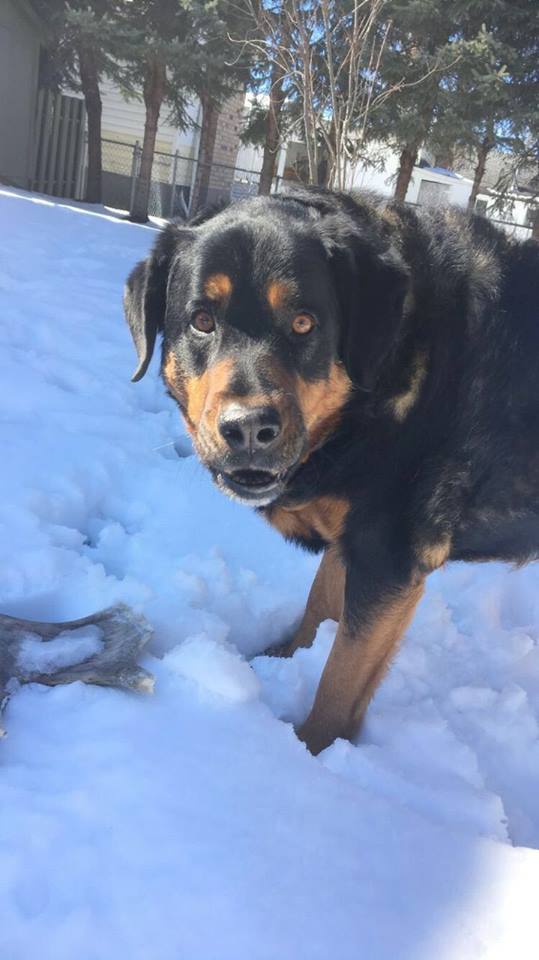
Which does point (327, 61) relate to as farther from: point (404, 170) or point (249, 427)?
point (404, 170)

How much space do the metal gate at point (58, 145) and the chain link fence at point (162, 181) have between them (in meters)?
0.78

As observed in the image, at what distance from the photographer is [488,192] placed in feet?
52.0

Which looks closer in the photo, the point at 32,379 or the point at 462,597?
the point at 462,597

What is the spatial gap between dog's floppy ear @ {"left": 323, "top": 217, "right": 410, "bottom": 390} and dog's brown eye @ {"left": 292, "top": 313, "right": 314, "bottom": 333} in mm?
136

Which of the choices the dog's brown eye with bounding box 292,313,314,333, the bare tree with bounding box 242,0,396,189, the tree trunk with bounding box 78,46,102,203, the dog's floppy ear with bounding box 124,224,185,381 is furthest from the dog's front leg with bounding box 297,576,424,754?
the tree trunk with bounding box 78,46,102,203

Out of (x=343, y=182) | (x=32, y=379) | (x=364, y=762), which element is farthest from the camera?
(x=343, y=182)

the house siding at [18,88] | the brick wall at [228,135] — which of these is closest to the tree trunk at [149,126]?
the house siding at [18,88]

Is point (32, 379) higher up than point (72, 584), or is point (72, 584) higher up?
point (32, 379)

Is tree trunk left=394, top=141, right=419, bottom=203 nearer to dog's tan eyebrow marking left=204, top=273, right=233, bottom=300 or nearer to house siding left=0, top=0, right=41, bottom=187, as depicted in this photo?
house siding left=0, top=0, right=41, bottom=187

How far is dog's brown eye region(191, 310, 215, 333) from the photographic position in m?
2.33

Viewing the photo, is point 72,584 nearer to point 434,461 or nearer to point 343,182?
point 434,461

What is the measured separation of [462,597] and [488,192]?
15050 mm

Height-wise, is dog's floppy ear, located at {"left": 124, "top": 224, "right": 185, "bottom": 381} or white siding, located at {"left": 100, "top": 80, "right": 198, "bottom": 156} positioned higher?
white siding, located at {"left": 100, "top": 80, "right": 198, "bottom": 156}

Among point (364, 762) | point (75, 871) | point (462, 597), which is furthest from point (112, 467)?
point (75, 871)
